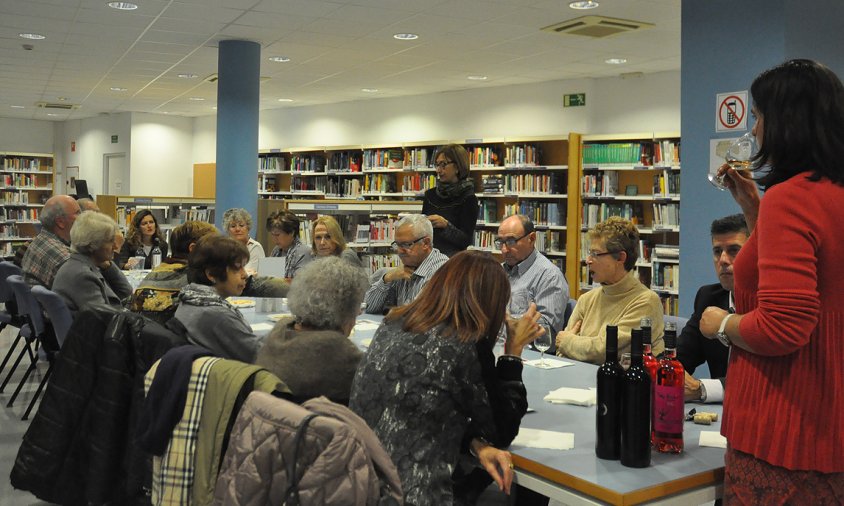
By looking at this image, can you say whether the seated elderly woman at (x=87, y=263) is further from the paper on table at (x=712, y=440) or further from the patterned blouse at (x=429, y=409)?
the paper on table at (x=712, y=440)

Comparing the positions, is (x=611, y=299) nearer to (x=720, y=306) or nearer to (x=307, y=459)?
(x=720, y=306)

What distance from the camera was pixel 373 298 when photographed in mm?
4496

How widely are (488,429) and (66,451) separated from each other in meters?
2.11

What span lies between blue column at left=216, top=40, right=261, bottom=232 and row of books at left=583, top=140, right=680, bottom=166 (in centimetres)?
414

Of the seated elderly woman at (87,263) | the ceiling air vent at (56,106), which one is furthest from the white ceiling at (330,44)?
the seated elderly woman at (87,263)

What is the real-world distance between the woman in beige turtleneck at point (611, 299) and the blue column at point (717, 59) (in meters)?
1.74

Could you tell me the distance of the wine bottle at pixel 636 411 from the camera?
1.91 meters

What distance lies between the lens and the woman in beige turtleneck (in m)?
3.22

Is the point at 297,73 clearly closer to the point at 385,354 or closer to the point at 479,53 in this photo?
the point at 479,53

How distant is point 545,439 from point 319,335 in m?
0.78

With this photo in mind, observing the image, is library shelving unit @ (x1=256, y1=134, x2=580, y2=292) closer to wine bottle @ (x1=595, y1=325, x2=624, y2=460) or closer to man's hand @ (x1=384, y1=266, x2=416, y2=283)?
man's hand @ (x1=384, y1=266, x2=416, y2=283)

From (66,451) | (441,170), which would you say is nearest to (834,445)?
(66,451)

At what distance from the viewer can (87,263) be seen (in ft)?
15.6

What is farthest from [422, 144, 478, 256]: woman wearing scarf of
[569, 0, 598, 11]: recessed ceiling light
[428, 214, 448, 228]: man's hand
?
[569, 0, 598, 11]: recessed ceiling light
